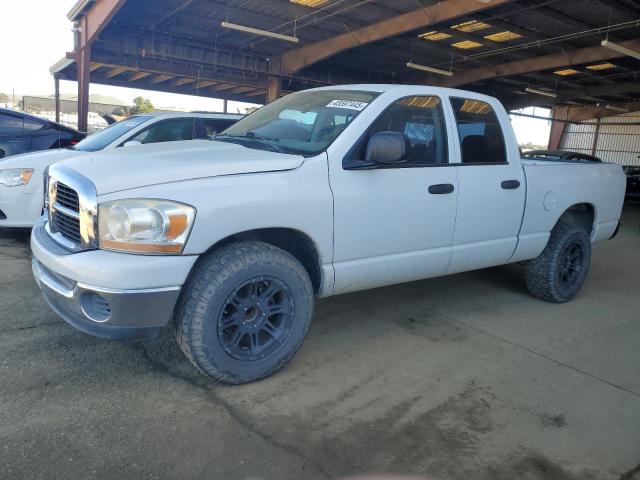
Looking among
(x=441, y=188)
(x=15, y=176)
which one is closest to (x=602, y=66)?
(x=441, y=188)

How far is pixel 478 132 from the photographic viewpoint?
4184 millimetres

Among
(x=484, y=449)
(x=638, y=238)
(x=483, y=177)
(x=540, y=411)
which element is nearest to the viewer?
(x=484, y=449)

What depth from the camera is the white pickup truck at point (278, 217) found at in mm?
2604

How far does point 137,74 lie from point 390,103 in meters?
23.5

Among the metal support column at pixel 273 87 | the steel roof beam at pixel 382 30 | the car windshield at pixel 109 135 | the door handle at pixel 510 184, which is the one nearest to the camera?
the door handle at pixel 510 184

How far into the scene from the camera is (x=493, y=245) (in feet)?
14.0

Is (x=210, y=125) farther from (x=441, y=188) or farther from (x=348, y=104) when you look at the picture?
(x=441, y=188)

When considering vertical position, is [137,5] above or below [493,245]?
above

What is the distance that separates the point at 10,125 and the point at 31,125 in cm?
26

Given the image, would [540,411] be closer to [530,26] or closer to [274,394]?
[274,394]

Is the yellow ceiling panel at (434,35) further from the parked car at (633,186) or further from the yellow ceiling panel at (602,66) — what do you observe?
the parked car at (633,186)

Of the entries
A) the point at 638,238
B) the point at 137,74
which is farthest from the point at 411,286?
the point at 137,74

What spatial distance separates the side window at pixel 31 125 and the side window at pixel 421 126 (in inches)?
229

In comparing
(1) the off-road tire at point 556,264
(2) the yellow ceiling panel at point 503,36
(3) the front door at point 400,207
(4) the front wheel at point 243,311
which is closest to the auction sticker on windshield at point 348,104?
(3) the front door at point 400,207
